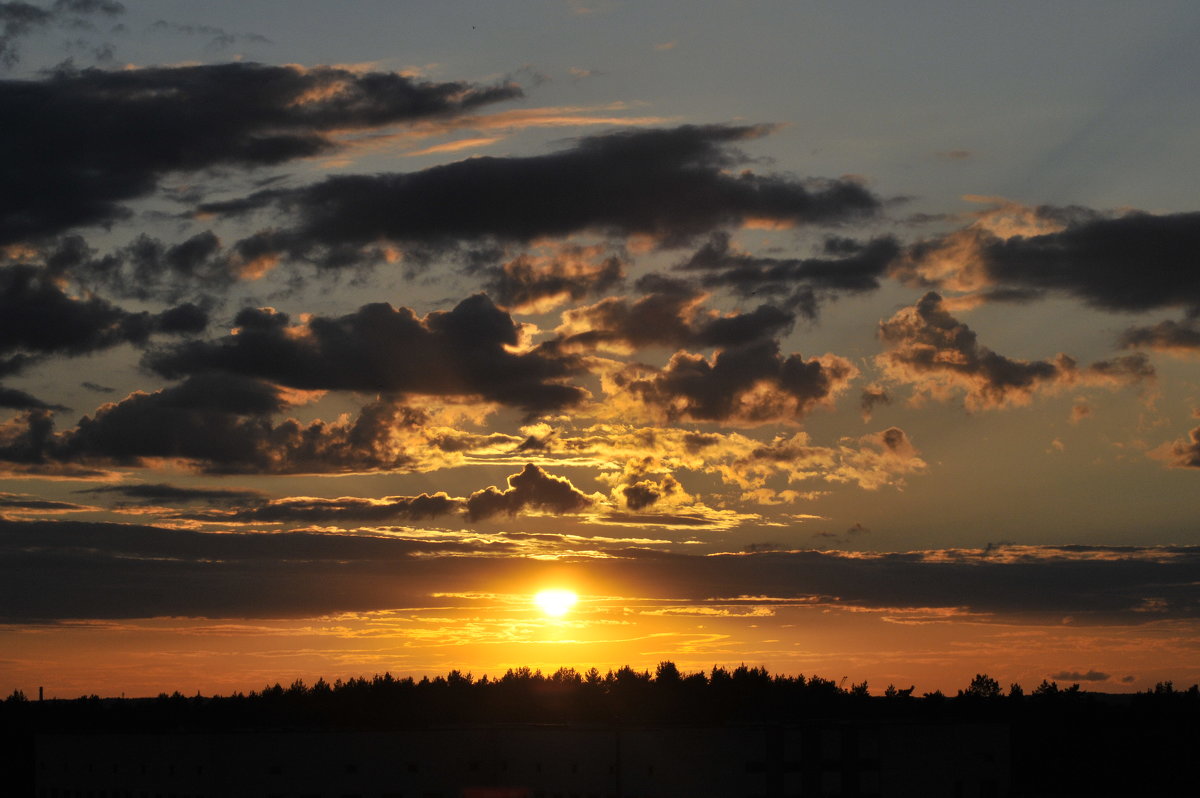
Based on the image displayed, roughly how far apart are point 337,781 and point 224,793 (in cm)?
962

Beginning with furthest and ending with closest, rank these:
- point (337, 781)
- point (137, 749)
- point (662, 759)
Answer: point (137, 749), point (337, 781), point (662, 759)

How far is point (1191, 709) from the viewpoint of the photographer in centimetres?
19288

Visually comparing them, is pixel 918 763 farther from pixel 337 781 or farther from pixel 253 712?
pixel 253 712

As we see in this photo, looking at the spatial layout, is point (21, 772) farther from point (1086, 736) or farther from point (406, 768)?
point (1086, 736)

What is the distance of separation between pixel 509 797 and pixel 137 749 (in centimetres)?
3298

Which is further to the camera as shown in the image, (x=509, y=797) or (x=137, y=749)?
(x=137, y=749)

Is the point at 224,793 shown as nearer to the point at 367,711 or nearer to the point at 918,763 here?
the point at 918,763

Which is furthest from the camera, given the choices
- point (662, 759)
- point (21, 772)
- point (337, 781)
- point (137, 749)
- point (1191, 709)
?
point (1191, 709)

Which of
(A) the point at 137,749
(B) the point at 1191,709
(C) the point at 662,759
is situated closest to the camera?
(C) the point at 662,759

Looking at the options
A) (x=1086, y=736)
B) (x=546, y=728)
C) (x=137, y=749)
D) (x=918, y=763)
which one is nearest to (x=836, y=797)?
(x=918, y=763)

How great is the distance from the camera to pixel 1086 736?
17062 cm

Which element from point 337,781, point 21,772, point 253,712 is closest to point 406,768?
point 337,781

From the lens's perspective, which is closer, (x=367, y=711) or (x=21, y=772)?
(x=21, y=772)

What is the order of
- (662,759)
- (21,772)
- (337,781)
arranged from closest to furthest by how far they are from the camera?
(662,759) < (337,781) < (21,772)
